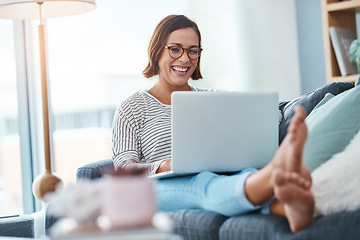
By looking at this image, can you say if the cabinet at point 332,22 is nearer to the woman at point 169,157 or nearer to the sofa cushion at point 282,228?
the woman at point 169,157

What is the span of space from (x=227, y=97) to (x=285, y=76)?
2.56 meters

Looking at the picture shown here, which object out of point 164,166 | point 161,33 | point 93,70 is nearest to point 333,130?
point 164,166

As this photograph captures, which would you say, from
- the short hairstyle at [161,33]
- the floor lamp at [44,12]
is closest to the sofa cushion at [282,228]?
the short hairstyle at [161,33]

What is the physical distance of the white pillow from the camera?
4.86ft

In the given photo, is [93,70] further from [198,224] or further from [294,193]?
[294,193]

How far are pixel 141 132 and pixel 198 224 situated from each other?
2.38ft

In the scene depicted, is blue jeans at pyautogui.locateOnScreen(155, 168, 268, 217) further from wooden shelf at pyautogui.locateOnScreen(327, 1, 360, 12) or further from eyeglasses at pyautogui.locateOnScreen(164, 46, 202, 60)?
wooden shelf at pyautogui.locateOnScreen(327, 1, 360, 12)

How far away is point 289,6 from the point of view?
4.35m

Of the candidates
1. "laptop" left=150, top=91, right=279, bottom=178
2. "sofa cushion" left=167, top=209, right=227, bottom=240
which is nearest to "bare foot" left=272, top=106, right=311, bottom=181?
"sofa cushion" left=167, top=209, right=227, bottom=240

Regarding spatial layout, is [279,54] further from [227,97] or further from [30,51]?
[227,97]

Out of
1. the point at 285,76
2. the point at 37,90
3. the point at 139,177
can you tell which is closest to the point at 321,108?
the point at 139,177

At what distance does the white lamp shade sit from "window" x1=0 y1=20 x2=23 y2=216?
0.77 metres

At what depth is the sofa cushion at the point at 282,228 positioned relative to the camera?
4.56ft

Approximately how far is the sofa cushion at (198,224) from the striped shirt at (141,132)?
50 cm
